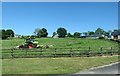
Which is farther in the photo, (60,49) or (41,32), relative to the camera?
(41,32)

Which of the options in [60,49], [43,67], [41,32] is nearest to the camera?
[43,67]

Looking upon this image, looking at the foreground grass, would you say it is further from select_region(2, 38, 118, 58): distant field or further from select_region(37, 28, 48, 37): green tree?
select_region(37, 28, 48, 37): green tree

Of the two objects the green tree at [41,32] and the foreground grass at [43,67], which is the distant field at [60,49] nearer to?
the foreground grass at [43,67]

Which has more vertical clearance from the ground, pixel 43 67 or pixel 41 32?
pixel 41 32

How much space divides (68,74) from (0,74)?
4.30 meters

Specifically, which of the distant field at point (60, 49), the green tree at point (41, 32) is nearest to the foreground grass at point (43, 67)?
the distant field at point (60, 49)

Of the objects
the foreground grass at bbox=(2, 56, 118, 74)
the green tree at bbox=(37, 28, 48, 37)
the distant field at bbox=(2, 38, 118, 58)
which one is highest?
the green tree at bbox=(37, 28, 48, 37)

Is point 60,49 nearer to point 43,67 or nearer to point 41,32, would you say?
point 43,67

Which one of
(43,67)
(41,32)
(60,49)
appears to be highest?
(41,32)

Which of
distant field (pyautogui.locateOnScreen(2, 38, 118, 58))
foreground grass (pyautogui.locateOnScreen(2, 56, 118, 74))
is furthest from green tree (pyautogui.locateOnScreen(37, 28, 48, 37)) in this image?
foreground grass (pyautogui.locateOnScreen(2, 56, 118, 74))

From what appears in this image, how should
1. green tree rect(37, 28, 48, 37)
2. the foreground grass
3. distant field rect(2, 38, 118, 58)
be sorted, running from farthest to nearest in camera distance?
green tree rect(37, 28, 48, 37), distant field rect(2, 38, 118, 58), the foreground grass

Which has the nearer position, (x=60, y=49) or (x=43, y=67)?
(x=43, y=67)

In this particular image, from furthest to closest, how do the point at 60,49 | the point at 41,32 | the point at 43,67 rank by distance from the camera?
the point at 41,32 < the point at 60,49 < the point at 43,67

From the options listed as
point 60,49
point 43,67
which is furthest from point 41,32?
point 43,67
